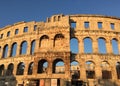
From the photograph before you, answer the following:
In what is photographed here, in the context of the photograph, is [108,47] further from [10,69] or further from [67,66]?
[10,69]

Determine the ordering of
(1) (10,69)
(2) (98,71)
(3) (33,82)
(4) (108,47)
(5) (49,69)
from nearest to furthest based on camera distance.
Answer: (3) (33,82) → (5) (49,69) → (2) (98,71) → (4) (108,47) → (1) (10,69)

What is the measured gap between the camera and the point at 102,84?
86.9 ft

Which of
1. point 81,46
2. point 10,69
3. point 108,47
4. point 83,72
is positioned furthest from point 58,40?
point 10,69

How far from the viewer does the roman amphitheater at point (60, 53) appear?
86.8 feet

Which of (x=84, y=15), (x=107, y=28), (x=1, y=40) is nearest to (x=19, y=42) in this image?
(x=1, y=40)

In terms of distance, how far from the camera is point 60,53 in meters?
26.9

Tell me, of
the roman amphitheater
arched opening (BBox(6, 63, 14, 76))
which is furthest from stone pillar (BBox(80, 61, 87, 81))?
arched opening (BBox(6, 63, 14, 76))

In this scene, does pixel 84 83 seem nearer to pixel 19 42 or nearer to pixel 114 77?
pixel 114 77

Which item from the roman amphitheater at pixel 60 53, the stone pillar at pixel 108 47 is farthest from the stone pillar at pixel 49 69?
the stone pillar at pixel 108 47

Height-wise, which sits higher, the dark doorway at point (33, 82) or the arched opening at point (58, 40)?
the arched opening at point (58, 40)

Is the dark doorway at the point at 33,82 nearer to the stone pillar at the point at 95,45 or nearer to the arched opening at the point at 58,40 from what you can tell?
the arched opening at the point at 58,40

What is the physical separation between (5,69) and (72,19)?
649 inches

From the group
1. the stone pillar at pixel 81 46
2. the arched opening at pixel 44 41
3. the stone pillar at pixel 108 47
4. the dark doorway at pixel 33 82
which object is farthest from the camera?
the stone pillar at pixel 108 47

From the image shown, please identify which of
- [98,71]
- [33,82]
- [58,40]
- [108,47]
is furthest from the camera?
[108,47]
